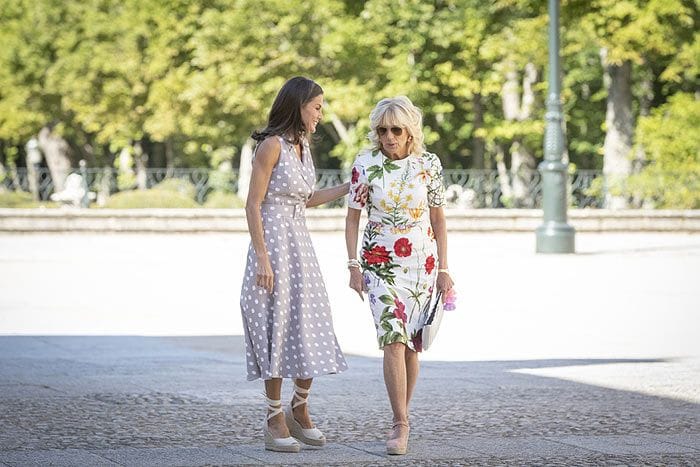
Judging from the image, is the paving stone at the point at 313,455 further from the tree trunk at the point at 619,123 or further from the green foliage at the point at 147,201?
the tree trunk at the point at 619,123

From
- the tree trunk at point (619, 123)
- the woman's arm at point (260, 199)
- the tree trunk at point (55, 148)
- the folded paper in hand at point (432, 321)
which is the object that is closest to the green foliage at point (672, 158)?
the tree trunk at point (619, 123)

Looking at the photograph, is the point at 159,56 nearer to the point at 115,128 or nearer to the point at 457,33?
the point at 115,128

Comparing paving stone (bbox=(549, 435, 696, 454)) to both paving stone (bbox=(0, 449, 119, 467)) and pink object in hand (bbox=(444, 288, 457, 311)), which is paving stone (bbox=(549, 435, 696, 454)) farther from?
paving stone (bbox=(0, 449, 119, 467))

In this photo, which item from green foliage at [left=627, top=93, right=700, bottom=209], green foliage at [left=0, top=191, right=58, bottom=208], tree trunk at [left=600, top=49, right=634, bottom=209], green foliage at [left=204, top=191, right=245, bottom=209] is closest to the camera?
green foliage at [left=627, top=93, right=700, bottom=209]

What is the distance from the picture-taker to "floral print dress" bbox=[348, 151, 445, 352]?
668 centimetres

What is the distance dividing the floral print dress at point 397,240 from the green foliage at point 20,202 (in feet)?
95.0

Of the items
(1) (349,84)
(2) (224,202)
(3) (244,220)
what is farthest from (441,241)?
(1) (349,84)

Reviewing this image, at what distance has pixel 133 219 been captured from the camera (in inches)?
1182

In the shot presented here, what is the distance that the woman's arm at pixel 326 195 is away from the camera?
22.9ft

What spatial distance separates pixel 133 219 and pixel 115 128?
25037 mm

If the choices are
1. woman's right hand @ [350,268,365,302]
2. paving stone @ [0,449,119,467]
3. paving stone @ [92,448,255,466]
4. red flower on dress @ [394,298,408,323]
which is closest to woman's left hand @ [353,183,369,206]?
woman's right hand @ [350,268,365,302]

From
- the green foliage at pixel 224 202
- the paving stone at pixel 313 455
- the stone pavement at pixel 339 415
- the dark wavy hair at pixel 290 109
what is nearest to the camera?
the paving stone at pixel 313 455

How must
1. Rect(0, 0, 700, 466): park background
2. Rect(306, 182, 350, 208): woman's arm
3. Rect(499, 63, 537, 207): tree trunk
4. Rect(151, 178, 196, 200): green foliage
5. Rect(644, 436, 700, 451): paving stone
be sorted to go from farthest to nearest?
Rect(499, 63, 537, 207): tree trunk → Rect(151, 178, 196, 200): green foliage → Rect(0, 0, 700, 466): park background → Rect(306, 182, 350, 208): woman's arm → Rect(644, 436, 700, 451): paving stone

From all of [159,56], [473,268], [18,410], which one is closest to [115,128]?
[159,56]
